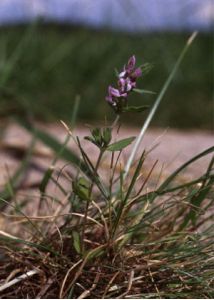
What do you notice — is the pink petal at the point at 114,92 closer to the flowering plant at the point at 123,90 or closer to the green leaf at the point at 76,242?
the flowering plant at the point at 123,90

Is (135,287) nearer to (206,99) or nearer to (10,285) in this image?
(10,285)

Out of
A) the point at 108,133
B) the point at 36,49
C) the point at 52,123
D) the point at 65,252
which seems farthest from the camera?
the point at 36,49

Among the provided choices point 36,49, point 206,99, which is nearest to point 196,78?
point 206,99

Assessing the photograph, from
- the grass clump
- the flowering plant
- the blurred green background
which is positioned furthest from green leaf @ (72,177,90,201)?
the blurred green background

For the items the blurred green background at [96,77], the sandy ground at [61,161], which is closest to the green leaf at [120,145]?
the sandy ground at [61,161]

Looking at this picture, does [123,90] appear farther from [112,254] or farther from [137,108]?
[112,254]

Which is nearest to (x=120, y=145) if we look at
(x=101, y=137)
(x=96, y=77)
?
(x=101, y=137)

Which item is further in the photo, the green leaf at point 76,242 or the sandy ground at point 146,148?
the sandy ground at point 146,148
